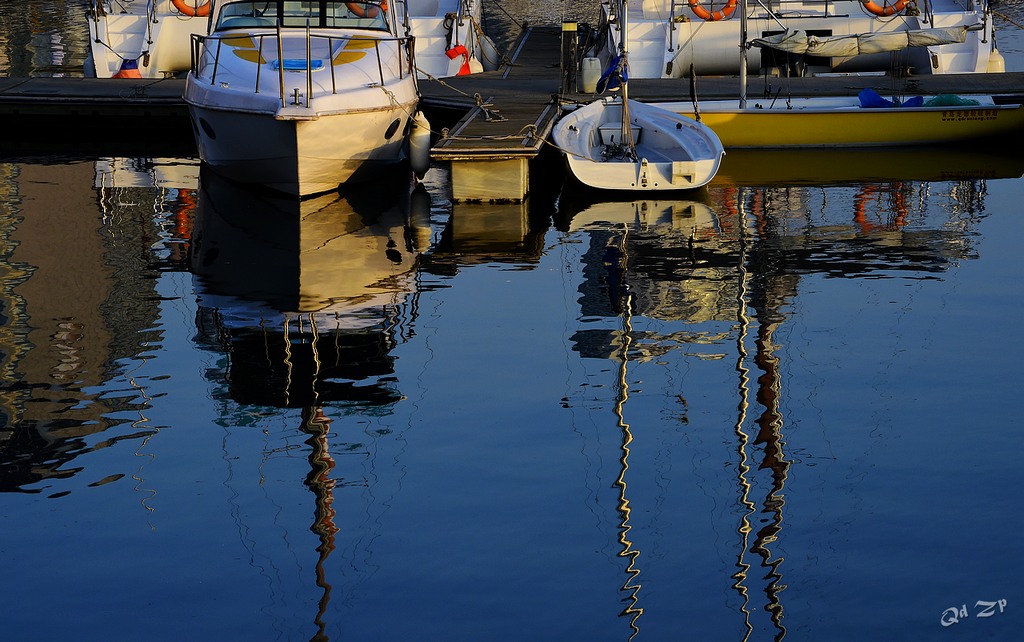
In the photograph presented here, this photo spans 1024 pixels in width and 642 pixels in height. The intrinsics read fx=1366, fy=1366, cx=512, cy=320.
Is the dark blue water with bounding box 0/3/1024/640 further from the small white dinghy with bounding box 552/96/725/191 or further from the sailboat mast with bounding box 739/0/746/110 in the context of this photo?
the sailboat mast with bounding box 739/0/746/110

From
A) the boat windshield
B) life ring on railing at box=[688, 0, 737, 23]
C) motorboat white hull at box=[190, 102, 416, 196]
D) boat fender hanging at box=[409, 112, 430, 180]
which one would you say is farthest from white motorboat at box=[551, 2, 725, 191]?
life ring on railing at box=[688, 0, 737, 23]

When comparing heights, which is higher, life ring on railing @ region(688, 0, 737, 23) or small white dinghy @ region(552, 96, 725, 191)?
life ring on railing @ region(688, 0, 737, 23)

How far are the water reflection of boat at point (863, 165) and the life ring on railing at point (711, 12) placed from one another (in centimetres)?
457

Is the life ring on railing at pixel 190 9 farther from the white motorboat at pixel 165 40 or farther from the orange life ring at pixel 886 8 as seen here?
the orange life ring at pixel 886 8

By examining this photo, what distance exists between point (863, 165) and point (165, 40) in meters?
12.3

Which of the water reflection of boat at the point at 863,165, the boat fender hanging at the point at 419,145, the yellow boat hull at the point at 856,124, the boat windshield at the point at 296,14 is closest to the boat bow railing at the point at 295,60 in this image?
the boat windshield at the point at 296,14

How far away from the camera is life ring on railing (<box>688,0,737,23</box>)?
915 inches

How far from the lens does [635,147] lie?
17.9m

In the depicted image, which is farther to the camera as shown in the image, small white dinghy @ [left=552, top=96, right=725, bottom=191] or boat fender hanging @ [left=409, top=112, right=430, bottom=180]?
boat fender hanging @ [left=409, top=112, right=430, bottom=180]

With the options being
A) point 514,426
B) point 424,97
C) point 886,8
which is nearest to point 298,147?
point 424,97

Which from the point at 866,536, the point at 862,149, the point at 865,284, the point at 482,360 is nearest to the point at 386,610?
the point at 866,536

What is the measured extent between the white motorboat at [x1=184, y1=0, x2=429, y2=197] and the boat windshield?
13 millimetres

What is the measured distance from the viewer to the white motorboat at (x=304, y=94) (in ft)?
52.2

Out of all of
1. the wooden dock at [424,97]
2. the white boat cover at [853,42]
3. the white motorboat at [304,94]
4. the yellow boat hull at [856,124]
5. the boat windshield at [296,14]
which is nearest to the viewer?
the white motorboat at [304,94]
